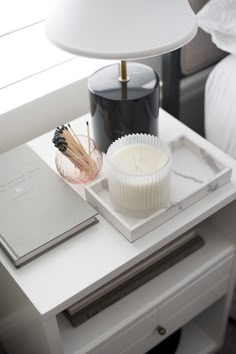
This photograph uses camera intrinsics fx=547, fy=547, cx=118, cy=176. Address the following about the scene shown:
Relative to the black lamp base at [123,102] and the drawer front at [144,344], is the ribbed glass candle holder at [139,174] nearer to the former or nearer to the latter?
the black lamp base at [123,102]

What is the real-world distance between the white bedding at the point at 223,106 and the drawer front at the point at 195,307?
0.27m

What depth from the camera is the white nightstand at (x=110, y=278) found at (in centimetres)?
81

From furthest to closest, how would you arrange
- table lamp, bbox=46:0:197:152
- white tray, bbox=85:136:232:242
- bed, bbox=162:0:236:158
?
bed, bbox=162:0:236:158 → white tray, bbox=85:136:232:242 → table lamp, bbox=46:0:197:152

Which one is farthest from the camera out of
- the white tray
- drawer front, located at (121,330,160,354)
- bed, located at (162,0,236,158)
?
bed, located at (162,0,236,158)

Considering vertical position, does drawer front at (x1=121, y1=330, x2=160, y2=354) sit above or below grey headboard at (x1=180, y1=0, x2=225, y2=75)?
below

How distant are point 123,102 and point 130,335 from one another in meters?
0.41

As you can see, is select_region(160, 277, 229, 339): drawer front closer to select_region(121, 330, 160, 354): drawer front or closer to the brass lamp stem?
select_region(121, 330, 160, 354): drawer front

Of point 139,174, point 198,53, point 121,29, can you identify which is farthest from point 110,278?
point 198,53

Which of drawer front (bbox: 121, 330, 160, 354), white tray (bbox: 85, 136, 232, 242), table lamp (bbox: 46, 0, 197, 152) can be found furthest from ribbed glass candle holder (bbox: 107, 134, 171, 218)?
drawer front (bbox: 121, 330, 160, 354)

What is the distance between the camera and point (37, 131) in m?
1.12

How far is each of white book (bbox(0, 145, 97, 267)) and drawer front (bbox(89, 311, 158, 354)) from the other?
210 millimetres

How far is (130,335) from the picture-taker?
964 millimetres

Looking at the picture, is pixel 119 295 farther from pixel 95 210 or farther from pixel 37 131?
pixel 37 131

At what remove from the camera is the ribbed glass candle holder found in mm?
831
